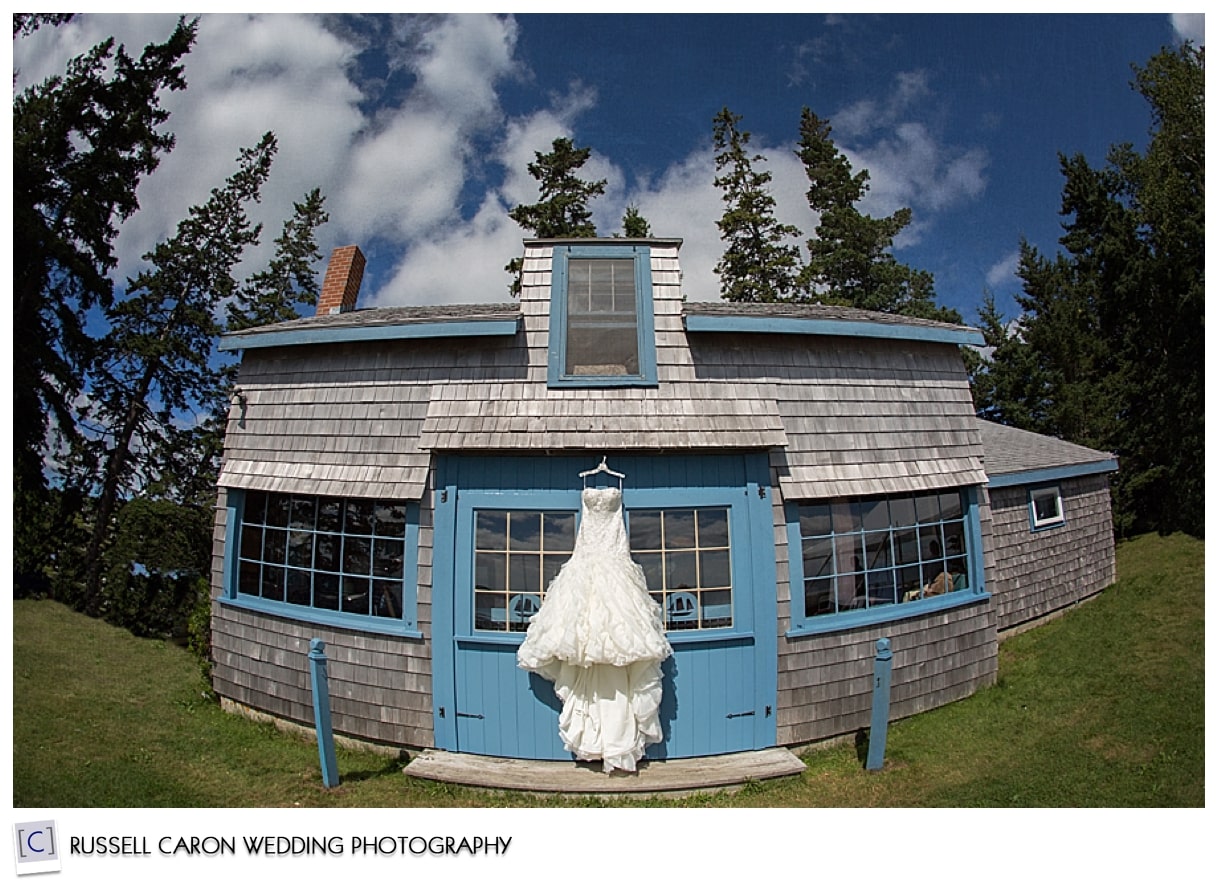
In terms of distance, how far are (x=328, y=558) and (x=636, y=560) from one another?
2.65 meters

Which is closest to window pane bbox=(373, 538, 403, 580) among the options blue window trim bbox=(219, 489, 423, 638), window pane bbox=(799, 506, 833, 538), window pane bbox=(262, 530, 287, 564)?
blue window trim bbox=(219, 489, 423, 638)

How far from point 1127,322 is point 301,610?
15229mm

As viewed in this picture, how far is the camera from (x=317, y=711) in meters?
4.57

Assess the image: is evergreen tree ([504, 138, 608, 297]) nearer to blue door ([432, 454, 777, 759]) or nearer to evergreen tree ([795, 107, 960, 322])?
evergreen tree ([795, 107, 960, 322])

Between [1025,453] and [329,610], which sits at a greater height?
[1025,453]

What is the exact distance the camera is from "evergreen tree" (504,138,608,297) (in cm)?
1526

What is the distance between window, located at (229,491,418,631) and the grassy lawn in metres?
1.13

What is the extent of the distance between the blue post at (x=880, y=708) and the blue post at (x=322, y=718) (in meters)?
3.97

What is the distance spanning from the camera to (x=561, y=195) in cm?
1534

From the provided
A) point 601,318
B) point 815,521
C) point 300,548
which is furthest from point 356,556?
point 815,521

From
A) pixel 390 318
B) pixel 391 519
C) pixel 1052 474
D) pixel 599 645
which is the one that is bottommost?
pixel 599 645

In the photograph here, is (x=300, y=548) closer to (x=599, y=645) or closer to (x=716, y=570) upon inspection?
(x=599, y=645)

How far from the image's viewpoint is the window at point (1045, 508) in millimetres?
8301
